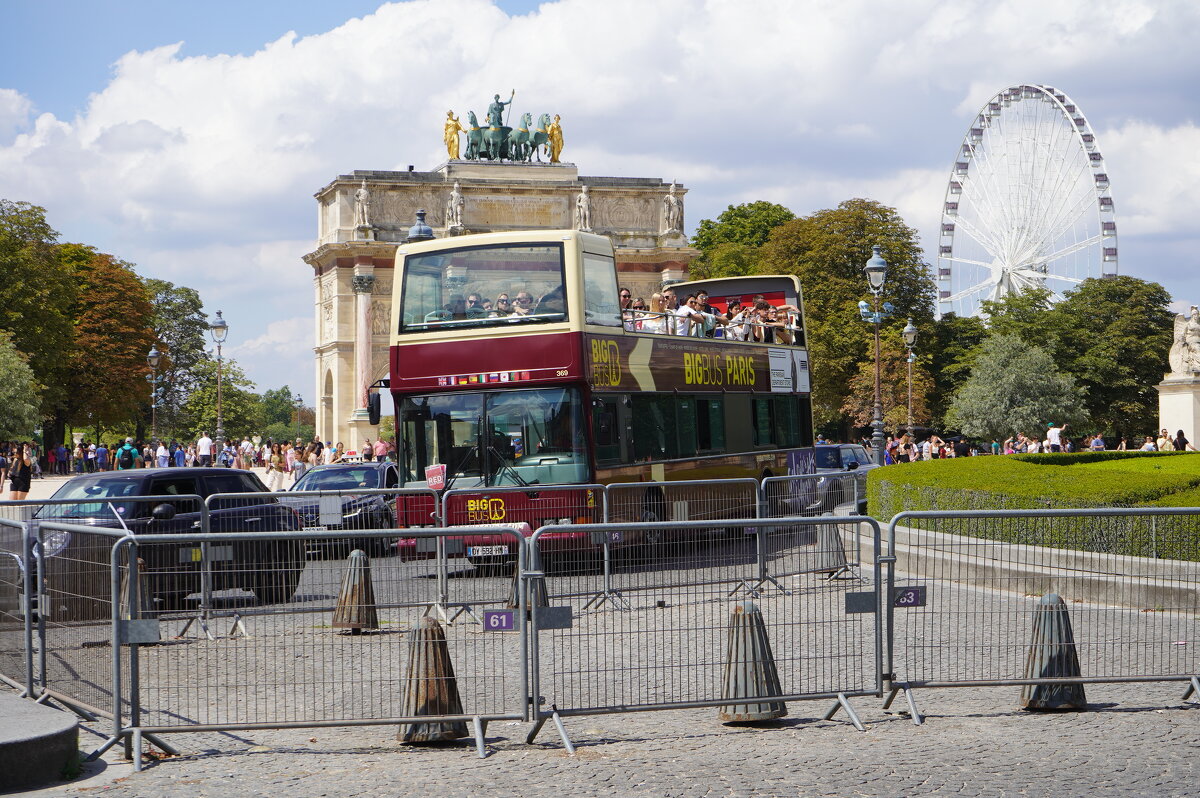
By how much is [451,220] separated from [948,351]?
29224 mm

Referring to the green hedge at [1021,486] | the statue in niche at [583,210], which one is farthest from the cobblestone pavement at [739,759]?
the statue in niche at [583,210]

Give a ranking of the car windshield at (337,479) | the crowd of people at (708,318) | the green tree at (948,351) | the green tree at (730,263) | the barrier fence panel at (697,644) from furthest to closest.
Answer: the green tree at (730,263), the green tree at (948,351), the car windshield at (337,479), the crowd of people at (708,318), the barrier fence panel at (697,644)

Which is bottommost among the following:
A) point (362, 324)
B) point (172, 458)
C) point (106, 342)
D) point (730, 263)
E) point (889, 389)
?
point (172, 458)

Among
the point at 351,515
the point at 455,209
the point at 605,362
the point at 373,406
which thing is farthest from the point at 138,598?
the point at 455,209

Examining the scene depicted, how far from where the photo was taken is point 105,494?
53.5ft

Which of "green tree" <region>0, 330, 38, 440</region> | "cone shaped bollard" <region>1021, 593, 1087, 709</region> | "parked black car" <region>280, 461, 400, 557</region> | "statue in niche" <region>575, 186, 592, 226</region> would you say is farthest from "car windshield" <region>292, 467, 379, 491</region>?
"statue in niche" <region>575, 186, 592, 226</region>

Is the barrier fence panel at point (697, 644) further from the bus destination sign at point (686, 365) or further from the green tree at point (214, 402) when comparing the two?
the green tree at point (214, 402)

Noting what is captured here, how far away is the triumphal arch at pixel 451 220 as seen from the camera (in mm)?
87000

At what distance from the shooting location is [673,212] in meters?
90.7

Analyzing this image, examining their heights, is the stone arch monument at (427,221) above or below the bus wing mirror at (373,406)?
above

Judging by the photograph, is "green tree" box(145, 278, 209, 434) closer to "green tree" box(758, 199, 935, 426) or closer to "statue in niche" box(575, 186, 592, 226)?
"statue in niche" box(575, 186, 592, 226)

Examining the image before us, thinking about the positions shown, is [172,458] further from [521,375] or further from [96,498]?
[96,498]

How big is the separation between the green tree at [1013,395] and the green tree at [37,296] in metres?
44.7

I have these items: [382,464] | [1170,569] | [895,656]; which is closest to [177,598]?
[895,656]
